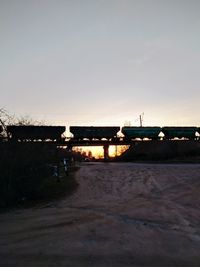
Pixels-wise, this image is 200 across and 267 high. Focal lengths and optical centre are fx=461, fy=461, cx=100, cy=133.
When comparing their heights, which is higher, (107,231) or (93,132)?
(93,132)

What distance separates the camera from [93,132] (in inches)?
2677

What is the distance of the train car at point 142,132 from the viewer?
2721 inches

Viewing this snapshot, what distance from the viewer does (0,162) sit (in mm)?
16281

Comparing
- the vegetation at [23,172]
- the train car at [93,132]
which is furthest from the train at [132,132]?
the vegetation at [23,172]

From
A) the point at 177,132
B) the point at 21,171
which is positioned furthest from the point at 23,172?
the point at 177,132

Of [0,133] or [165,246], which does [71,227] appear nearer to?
[165,246]

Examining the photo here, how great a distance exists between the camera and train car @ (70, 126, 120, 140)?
67500mm

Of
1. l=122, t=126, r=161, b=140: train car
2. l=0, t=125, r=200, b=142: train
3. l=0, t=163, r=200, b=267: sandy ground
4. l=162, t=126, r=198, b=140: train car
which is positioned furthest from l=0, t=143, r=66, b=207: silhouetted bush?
l=162, t=126, r=198, b=140: train car

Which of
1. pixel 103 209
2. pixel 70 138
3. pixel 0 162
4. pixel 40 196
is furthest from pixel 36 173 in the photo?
pixel 70 138

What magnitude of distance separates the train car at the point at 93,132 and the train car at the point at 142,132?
1720 millimetres

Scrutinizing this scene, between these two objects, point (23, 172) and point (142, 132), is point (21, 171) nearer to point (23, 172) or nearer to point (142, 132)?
point (23, 172)

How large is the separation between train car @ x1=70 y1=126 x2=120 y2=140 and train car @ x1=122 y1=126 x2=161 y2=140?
5.64ft

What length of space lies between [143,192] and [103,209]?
4.91 m

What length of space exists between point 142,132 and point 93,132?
7.41 meters
